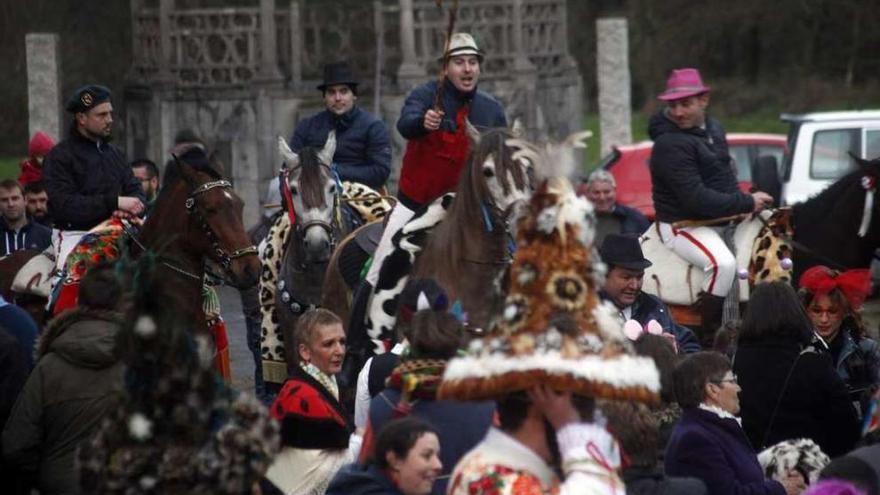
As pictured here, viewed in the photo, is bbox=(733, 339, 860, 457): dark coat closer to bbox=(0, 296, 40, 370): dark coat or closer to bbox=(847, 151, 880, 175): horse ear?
bbox=(847, 151, 880, 175): horse ear

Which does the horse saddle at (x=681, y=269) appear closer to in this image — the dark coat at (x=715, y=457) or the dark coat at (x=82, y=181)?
the dark coat at (x=82, y=181)

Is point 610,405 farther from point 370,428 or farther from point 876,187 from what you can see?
point 876,187

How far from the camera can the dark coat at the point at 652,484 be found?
6945 mm

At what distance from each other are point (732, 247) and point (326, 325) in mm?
5520

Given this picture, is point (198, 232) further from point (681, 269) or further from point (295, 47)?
point (295, 47)

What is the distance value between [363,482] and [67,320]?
254cm

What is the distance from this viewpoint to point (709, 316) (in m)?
13.7

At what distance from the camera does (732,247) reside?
13992 mm

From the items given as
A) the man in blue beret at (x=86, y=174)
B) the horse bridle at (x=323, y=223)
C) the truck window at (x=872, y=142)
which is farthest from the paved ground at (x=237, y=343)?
the truck window at (x=872, y=142)

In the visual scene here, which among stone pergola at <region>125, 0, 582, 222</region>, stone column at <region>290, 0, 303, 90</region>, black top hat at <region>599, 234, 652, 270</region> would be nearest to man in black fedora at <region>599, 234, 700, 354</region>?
black top hat at <region>599, 234, 652, 270</region>

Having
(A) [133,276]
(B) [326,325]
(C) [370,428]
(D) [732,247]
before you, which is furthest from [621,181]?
(A) [133,276]

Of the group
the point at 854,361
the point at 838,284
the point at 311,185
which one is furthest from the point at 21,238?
the point at 854,361

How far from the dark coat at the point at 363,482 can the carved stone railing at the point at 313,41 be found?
19.2 meters

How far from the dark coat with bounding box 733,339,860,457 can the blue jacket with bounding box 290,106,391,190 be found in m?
5.94
